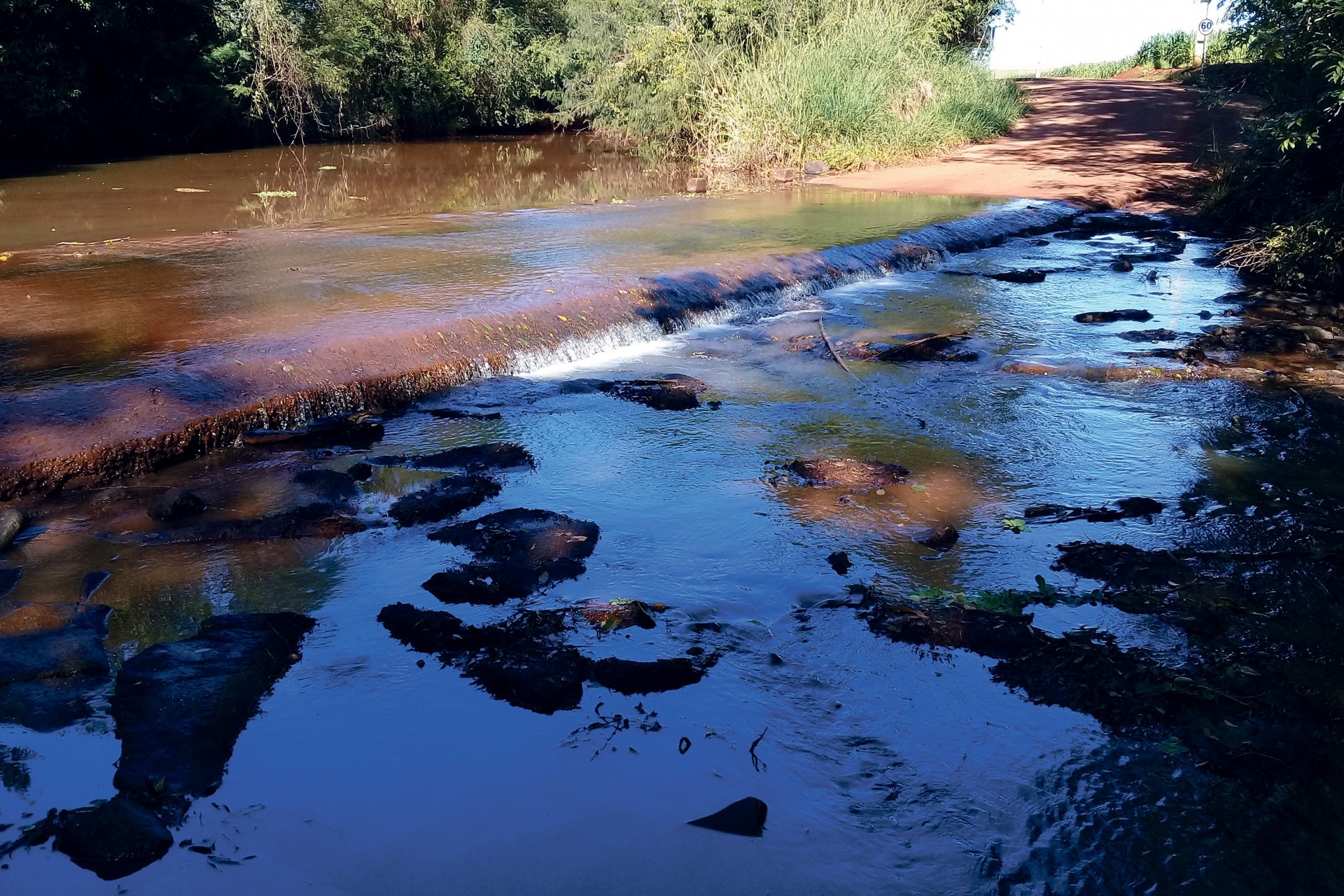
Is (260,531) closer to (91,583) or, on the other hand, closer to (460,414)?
(91,583)

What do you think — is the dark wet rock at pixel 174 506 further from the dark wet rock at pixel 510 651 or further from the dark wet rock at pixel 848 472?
the dark wet rock at pixel 848 472

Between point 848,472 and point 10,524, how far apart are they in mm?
4209

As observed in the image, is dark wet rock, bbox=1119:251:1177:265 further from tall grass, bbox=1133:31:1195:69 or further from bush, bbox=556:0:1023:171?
tall grass, bbox=1133:31:1195:69

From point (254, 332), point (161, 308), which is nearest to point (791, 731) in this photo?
point (254, 332)

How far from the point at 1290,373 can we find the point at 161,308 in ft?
28.3

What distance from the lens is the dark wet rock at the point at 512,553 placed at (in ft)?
13.9

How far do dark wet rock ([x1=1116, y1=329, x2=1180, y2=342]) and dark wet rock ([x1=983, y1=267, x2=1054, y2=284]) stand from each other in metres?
2.25

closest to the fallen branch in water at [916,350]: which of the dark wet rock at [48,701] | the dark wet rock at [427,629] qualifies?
the dark wet rock at [427,629]

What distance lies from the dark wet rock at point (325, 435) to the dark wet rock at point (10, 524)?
1.32 metres

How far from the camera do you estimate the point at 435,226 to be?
12.3 metres

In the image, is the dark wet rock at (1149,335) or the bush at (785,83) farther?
the bush at (785,83)

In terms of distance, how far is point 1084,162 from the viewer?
1852 cm

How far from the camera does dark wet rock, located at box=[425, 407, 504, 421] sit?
6594mm

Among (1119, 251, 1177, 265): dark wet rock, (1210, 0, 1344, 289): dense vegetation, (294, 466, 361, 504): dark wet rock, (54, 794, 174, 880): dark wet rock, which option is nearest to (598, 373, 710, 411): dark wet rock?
(294, 466, 361, 504): dark wet rock
